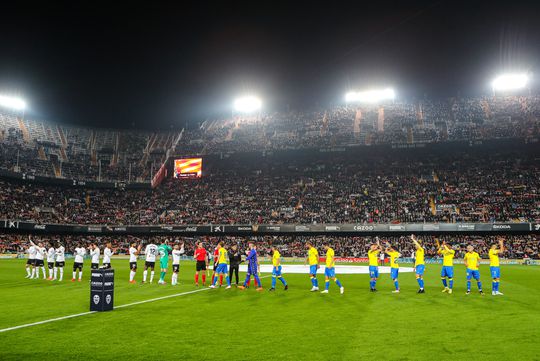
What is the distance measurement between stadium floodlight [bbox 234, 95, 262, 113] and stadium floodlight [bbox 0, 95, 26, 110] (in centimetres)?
3426

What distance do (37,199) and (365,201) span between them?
45773 millimetres

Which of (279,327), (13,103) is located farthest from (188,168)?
(279,327)

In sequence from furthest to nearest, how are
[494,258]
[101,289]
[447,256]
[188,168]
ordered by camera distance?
[188,168] → [447,256] → [494,258] → [101,289]

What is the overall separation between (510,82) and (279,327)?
206 feet

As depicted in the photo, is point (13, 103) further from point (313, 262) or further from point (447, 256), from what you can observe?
point (447, 256)

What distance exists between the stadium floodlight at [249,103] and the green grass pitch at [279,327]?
55.5m

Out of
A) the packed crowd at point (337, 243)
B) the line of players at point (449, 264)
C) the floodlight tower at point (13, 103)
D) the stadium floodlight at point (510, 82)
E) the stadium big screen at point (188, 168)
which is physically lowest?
the packed crowd at point (337, 243)

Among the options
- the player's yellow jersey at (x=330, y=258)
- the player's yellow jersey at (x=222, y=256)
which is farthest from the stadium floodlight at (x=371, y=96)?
the player's yellow jersey at (x=330, y=258)

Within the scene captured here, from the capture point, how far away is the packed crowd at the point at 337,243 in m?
44.2

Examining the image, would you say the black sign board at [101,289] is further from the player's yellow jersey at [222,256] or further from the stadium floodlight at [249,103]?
the stadium floodlight at [249,103]

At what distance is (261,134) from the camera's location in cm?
6688

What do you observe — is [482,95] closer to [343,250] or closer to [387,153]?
[387,153]

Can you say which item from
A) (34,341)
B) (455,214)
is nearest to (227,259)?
(34,341)

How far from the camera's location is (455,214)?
156 ft
